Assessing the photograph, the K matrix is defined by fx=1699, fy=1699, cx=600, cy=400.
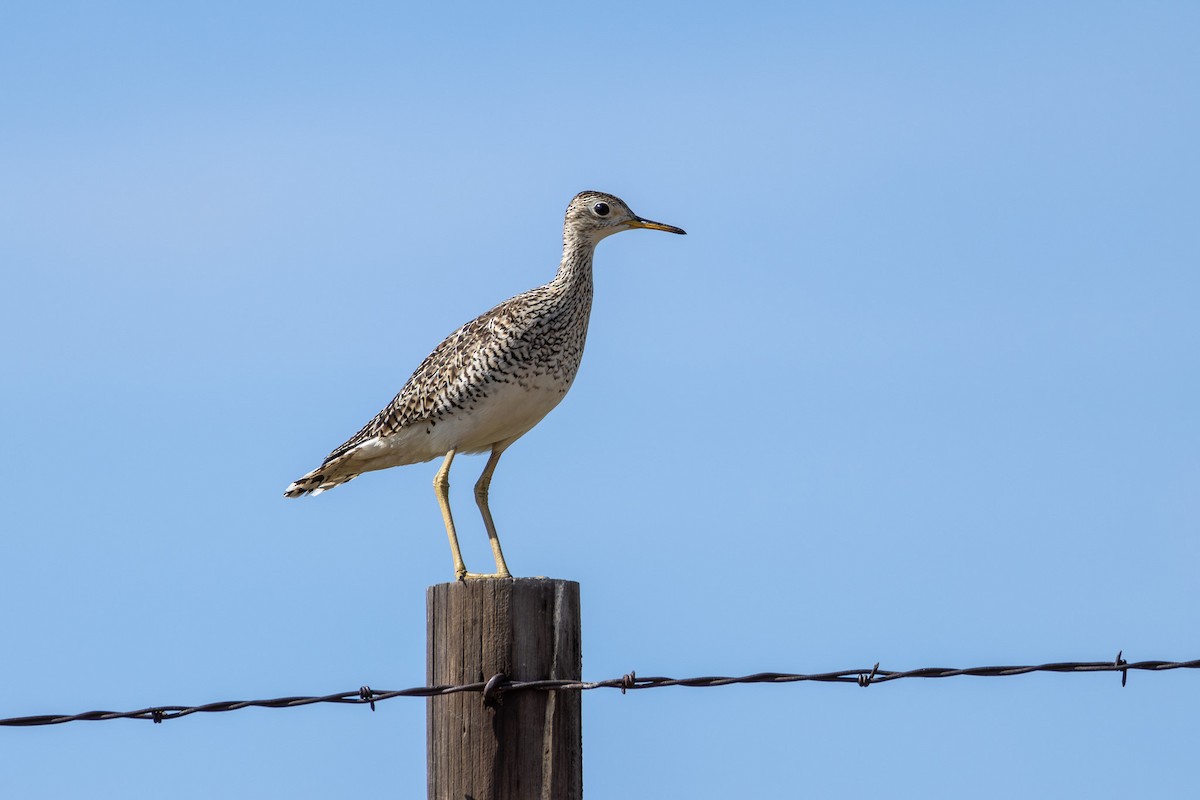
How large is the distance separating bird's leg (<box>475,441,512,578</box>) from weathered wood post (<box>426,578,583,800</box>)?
416 cm

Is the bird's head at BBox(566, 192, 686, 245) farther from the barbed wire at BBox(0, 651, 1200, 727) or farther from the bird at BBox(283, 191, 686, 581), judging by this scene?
the barbed wire at BBox(0, 651, 1200, 727)

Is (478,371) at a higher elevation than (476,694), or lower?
higher

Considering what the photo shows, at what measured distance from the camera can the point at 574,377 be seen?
1127 centimetres

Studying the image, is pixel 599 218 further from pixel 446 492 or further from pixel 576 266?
pixel 446 492

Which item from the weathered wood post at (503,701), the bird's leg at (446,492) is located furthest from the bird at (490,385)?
the weathered wood post at (503,701)

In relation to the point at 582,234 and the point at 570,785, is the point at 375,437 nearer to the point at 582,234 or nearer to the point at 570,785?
the point at 582,234

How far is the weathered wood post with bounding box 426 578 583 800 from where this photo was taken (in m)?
6.21

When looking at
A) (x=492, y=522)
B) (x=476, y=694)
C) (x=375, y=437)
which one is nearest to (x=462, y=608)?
(x=476, y=694)

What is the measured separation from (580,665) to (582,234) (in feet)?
19.6

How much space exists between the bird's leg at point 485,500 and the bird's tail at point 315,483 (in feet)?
3.91

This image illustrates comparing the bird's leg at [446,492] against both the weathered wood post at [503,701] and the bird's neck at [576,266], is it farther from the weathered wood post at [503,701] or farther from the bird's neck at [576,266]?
the weathered wood post at [503,701]

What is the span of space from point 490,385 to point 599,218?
1810 millimetres

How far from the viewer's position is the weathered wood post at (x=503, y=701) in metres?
6.21

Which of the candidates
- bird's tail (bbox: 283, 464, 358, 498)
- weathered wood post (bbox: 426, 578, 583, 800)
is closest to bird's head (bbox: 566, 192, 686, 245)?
bird's tail (bbox: 283, 464, 358, 498)
